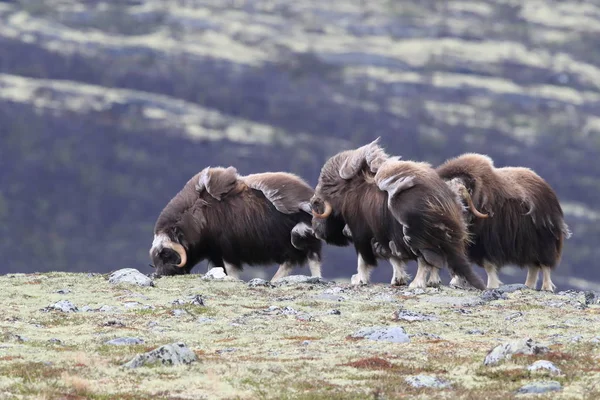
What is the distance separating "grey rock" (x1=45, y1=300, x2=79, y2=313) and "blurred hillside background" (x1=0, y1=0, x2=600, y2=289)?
364 ft

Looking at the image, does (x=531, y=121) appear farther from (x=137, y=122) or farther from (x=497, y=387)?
(x=497, y=387)

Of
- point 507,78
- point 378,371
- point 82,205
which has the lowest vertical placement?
point 82,205

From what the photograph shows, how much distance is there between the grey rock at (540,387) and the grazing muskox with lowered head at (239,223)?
25.9 ft

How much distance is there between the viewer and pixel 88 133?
152 metres

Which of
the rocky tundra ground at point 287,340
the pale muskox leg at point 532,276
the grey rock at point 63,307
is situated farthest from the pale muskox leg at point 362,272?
the grey rock at point 63,307

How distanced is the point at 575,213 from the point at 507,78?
1279 inches

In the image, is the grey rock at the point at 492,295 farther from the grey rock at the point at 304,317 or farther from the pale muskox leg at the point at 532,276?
the pale muskox leg at the point at 532,276

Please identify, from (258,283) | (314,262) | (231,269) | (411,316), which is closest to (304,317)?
(411,316)

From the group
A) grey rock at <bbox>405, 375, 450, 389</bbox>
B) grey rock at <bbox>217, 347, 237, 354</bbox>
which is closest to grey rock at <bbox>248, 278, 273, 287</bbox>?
grey rock at <bbox>217, 347, 237, 354</bbox>

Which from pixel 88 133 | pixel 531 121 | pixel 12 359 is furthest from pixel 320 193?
pixel 531 121

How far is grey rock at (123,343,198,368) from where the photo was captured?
328 inches

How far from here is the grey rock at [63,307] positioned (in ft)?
37.1

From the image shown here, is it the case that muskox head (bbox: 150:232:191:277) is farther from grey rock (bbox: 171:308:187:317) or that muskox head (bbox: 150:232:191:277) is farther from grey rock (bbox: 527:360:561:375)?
grey rock (bbox: 527:360:561:375)

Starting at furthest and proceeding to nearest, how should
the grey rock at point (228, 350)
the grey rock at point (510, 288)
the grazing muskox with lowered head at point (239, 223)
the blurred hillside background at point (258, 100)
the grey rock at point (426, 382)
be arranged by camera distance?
the blurred hillside background at point (258, 100), the grazing muskox with lowered head at point (239, 223), the grey rock at point (510, 288), the grey rock at point (228, 350), the grey rock at point (426, 382)
